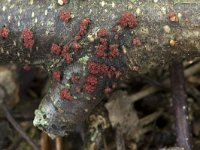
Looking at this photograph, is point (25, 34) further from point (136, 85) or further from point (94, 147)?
point (136, 85)

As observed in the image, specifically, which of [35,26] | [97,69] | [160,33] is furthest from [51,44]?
[160,33]

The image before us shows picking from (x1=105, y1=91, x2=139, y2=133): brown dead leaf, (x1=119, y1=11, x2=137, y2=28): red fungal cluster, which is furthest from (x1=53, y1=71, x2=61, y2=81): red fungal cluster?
(x1=105, y1=91, x2=139, y2=133): brown dead leaf

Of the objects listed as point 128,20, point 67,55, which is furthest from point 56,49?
point 128,20

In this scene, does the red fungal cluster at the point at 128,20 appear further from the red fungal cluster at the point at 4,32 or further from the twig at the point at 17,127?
the twig at the point at 17,127

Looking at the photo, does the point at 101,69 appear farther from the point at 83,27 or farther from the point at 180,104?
the point at 180,104

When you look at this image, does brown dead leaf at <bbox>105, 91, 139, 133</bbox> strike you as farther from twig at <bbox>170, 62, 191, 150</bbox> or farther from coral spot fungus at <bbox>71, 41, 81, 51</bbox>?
coral spot fungus at <bbox>71, 41, 81, 51</bbox>

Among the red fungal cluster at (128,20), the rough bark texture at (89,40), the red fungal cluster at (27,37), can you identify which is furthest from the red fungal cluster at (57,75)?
the red fungal cluster at (128,20)
